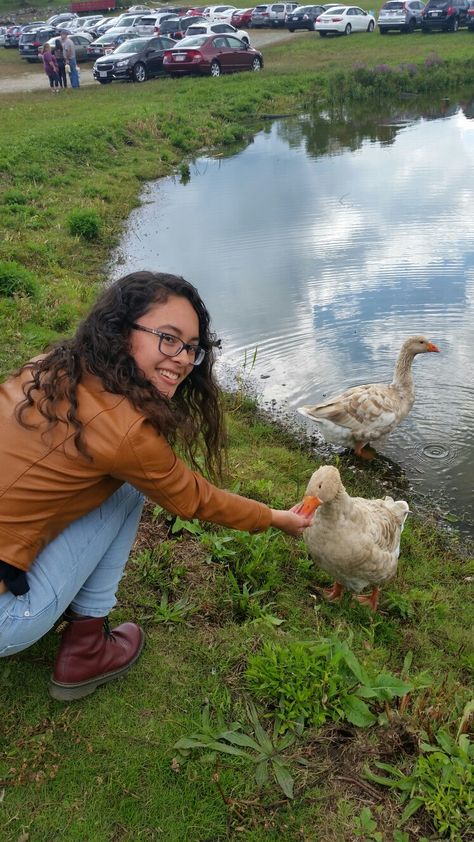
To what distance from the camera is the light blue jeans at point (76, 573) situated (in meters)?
2.73

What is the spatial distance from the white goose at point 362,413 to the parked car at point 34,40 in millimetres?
43005

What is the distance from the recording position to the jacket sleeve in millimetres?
2510

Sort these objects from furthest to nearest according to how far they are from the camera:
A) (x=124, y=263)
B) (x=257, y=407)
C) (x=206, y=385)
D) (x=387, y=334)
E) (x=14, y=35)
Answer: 1. (x=14, y=35)
2. (x=124, y=263)
3. (x=387, y=334)
4. (x=257, y=407)
5. (x=206, y=385)

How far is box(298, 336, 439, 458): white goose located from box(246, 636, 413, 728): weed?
3.29 m

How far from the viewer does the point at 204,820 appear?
2.77m

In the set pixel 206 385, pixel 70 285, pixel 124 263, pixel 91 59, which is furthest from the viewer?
pixel 91 59

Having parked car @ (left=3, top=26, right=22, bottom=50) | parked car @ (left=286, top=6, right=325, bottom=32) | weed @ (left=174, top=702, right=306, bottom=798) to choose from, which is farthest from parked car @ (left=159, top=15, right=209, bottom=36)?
weed @ (left=174, top=702, right=306, bottom=798)

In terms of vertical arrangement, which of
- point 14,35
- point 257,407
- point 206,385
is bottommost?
point 257,407

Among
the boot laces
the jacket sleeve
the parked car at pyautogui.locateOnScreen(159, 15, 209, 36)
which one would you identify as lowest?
the boot laces

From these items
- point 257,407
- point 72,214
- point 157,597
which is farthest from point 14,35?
point 157,597

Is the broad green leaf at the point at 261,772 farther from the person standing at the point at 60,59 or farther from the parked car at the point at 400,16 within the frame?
the parked car at the point at 400,16

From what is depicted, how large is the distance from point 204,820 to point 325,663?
A: 89cm

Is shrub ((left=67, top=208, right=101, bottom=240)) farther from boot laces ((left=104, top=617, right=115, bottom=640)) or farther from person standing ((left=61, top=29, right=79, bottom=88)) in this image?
person standing ((left=61, top=29, right=79, bottom=88))

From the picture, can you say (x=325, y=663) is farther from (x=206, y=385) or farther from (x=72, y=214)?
(x=72, y=214)
